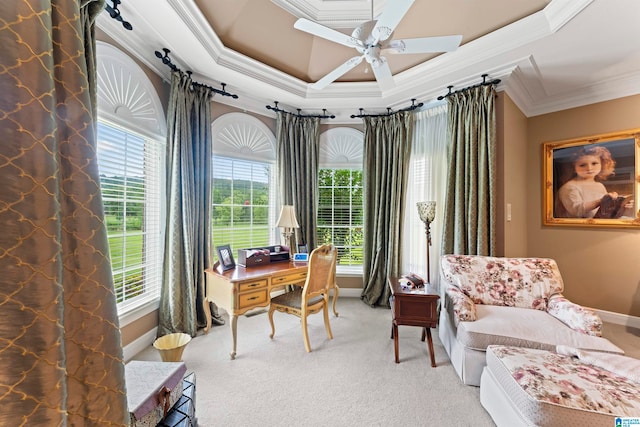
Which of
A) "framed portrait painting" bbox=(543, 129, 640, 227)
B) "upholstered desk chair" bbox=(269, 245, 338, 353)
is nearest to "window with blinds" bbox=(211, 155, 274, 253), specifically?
"upholstered desk chair" bbox=(269, 245, 338, 353)

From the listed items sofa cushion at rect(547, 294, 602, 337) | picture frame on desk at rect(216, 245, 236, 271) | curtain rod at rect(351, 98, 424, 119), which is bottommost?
sofa cushion at rect(547, 294, 602, 337)

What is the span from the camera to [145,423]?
3.47 ft

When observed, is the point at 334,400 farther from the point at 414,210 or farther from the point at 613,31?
the point at 613,31

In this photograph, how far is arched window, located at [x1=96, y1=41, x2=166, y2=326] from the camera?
2.14 m

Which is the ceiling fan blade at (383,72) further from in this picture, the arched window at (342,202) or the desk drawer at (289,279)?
the desk drawer at (289,279)

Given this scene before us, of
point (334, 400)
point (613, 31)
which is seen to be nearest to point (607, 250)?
point (613, 31)

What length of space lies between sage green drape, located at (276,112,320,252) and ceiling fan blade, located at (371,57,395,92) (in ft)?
5.38

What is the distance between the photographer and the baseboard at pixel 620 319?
115 inches

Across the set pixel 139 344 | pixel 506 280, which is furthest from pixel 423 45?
Answer: pixel 139 344

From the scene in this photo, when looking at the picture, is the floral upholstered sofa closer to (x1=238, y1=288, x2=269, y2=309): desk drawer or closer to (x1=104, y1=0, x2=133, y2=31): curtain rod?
(x1=238, y1=288, x2=269, y2=309): desk drawer

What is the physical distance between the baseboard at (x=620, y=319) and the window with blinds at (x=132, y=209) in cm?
519

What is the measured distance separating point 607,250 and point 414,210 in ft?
7.36

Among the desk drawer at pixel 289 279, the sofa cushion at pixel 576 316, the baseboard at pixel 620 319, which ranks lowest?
the baseboard at pixel 620 319

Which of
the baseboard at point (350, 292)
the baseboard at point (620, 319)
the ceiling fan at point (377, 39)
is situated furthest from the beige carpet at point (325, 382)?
the ceiling fan at point (377, 39)
